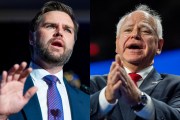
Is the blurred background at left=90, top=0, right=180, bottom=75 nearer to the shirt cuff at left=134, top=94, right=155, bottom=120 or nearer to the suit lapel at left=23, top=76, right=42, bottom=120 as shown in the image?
the shirt cuff at left=134, top=94, right=155, bottom=120

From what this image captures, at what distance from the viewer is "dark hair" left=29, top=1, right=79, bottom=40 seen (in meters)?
3.54

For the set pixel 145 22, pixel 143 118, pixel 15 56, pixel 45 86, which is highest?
pixel 145 22

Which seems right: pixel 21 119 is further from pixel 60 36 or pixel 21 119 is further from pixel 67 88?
pixel 60 36

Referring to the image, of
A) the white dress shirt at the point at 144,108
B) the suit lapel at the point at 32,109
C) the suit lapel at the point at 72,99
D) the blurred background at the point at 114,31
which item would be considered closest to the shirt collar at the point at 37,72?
the suit lapel at the point at 32,109

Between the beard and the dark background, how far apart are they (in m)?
0.23

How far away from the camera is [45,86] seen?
349cm

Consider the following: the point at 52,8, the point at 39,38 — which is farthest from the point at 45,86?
the point at 52,8

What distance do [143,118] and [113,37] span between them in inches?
30.1

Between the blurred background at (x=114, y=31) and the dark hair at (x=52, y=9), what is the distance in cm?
18

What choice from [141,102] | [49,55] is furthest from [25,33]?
[141,102]

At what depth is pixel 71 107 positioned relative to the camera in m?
3.51

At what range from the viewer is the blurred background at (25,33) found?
137 inches

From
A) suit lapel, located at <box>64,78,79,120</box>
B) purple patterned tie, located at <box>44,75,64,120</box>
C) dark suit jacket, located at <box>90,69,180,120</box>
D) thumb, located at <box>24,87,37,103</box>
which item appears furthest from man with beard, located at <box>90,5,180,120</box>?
thumb, located at <box>24,87,37,103</box>

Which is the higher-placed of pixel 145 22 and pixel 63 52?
pixel 145 22
